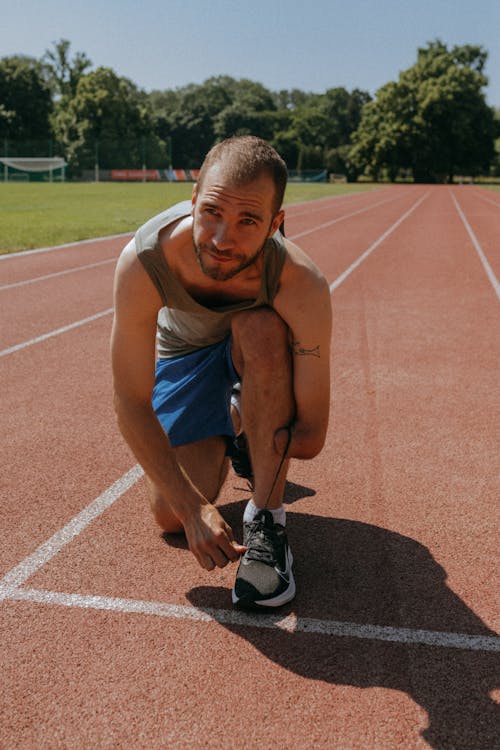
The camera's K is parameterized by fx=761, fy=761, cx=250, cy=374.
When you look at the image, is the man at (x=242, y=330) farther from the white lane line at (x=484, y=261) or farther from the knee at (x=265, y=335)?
the white lane line at (x=484, y=261)

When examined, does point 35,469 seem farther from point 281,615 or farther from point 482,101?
point 482,101

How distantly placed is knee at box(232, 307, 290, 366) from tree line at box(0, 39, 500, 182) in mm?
53652

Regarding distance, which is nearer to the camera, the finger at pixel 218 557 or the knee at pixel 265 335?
the finger at pixel 218 557

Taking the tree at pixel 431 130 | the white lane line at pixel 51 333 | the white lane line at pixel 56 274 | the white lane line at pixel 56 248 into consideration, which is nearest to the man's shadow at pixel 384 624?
the white lane line at pixel 51 333

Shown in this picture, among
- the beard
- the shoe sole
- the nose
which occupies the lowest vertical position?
the shoe sole

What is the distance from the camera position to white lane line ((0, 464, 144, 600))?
2850mm

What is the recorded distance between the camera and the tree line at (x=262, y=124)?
61656mm

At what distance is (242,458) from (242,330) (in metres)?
0.85

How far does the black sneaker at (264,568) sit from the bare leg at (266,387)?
0.10 metres

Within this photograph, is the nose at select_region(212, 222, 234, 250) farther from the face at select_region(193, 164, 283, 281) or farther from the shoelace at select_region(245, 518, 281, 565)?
the shoelace at select_region(245, 518, 281, 565)

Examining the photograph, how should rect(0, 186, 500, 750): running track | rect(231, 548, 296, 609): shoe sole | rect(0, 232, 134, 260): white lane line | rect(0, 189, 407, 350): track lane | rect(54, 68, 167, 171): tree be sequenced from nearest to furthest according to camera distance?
rect(0, 186, 500, 750): running track < rect(231, 548, 296, 609): shoe sole < rect(0, 189, 407, 350): track lane < rect(0, 232, 134, 260): white lane line < rect(54, 68, 167, 171): tree

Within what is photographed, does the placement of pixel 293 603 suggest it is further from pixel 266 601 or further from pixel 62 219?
pixel 62 219

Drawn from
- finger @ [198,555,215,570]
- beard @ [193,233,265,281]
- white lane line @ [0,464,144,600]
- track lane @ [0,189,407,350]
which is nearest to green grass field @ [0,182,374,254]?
track lane @ [0,189,407,350]

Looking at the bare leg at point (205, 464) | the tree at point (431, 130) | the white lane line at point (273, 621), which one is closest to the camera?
the white lane line at point (273, 621)
